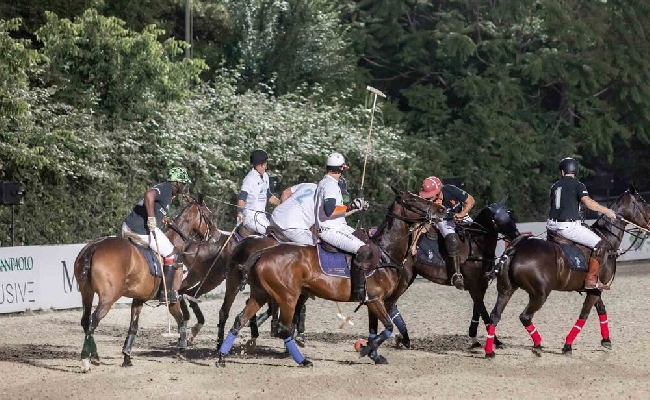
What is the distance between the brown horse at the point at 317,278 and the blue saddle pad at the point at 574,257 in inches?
79.2

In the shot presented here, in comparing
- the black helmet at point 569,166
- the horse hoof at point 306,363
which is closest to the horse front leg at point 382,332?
the horse hoof at point 306,363

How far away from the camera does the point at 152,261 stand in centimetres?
1520

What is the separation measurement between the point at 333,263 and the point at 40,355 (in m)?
4.29

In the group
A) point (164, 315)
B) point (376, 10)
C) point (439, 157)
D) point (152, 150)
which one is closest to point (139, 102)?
point (152, 150)

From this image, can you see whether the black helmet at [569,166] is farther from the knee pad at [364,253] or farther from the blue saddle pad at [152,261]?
the blue saddle pad at [152,261]

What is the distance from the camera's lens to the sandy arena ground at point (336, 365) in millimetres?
13000

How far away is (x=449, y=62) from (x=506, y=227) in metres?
23.0

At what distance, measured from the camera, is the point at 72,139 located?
83.0 ft

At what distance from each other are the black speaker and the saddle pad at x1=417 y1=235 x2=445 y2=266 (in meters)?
9.22

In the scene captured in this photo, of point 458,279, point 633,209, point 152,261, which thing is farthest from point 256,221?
point 633,209

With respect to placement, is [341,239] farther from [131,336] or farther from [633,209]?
[633,209]

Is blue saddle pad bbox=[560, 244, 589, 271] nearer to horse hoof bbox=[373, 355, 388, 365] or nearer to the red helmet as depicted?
the red helmet

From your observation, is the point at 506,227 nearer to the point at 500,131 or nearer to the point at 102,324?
the point at 102,324

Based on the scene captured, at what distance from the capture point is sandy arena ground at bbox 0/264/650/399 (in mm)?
13000
